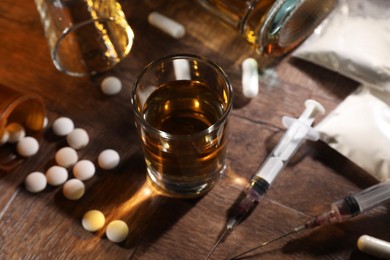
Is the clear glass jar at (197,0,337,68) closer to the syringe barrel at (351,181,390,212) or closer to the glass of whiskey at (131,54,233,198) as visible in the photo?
the glass of whiskey at (131,54,233,198)

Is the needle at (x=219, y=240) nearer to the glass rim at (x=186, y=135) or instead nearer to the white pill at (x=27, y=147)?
the glass rim at (x=186, y=135)

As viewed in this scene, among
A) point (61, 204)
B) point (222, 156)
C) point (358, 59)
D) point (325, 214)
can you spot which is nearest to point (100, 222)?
point (61, 204)

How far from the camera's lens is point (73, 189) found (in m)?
0.67

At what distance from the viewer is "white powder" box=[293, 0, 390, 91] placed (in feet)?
2.42

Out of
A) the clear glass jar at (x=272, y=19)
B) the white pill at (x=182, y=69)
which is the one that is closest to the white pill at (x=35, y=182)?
the white pill at (x=182, y=69)

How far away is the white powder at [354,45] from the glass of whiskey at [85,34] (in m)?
0.27

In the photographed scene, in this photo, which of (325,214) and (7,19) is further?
(7,19)

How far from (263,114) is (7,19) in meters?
0.41

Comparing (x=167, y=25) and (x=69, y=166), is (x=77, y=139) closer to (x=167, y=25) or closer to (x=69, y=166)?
(x=69, y=166)

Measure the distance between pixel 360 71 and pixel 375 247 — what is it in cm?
25

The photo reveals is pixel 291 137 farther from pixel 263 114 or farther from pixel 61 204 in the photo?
pixel 61 204

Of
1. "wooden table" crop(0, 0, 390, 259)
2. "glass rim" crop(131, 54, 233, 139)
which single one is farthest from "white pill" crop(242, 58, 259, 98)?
"glass rim" crop(131, 54, 233, 139)

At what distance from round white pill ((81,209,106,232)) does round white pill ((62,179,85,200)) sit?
29 mm

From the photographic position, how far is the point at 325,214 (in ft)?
2.10
